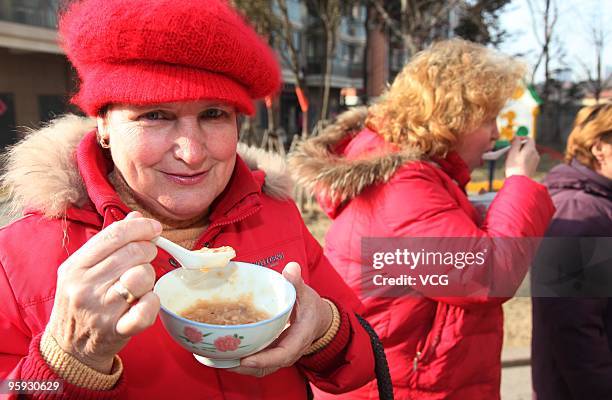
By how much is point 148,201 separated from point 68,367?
0.50 m

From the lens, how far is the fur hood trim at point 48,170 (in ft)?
4.17

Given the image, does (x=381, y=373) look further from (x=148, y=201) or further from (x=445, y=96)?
(x=445, y=96)

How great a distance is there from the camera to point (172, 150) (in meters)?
1.29

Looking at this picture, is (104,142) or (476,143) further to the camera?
(476,143)

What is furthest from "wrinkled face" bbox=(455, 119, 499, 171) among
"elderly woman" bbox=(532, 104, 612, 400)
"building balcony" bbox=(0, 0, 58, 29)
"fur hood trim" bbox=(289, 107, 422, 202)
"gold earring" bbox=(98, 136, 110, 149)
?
"building balcony" bbox=(0, 0, 58, 29)

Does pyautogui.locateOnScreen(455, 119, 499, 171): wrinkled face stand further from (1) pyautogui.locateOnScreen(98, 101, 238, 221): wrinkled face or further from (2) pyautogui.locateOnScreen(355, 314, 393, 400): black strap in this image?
(1) pyautogui.locateOnScreen(98, 101, 238, 221): wrinkled face

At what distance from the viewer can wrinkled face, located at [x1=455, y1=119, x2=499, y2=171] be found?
221cm

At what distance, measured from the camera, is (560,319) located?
227 cm

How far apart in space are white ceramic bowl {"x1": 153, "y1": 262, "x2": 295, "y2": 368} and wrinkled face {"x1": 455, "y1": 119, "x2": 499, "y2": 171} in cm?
131

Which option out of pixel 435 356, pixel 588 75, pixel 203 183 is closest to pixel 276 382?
pixel 203 183

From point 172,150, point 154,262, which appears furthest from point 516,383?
point 172,150

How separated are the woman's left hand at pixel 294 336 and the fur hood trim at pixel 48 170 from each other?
1.96ft

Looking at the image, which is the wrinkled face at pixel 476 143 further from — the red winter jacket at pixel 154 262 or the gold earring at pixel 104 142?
the gold earring at pixel 104 142

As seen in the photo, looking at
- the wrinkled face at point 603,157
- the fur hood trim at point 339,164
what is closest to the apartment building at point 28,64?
the fur hood trim at point 339,164
